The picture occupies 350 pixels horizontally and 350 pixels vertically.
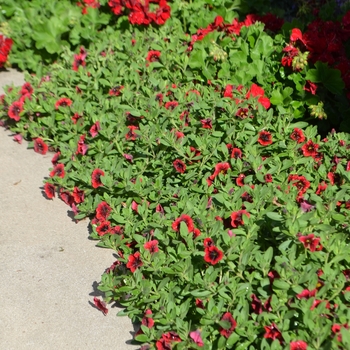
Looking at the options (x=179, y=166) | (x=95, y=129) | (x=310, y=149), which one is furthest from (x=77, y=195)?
(x=310, y=149)

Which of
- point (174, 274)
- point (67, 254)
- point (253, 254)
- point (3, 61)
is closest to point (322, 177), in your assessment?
point (253, 254)

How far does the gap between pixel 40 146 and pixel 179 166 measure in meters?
1.10

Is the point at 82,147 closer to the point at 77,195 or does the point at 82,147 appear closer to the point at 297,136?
the point at 77,195

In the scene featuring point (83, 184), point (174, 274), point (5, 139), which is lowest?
point (5, 139)

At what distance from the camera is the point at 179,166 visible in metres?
3.30

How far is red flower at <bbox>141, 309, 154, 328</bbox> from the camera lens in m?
2.67

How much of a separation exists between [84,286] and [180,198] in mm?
632

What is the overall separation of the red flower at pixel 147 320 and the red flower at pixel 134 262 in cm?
24

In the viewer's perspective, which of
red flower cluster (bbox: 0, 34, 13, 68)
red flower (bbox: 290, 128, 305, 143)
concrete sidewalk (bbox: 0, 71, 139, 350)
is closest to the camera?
concrete sidewalk (bbox: 0, 71, 139, 350)

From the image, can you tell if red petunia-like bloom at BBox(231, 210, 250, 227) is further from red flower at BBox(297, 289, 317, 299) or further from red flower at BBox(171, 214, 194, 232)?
red flower at BBox(297, 289, 317, 299)

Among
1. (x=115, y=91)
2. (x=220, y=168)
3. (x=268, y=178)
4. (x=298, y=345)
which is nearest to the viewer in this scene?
(x=298, y=345)

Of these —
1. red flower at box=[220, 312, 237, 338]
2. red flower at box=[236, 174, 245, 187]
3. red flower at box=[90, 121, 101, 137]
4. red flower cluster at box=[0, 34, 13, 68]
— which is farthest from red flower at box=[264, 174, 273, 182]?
red flower cluster at box=[0, 34, 13, 68]

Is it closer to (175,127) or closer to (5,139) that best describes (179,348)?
(175,127)

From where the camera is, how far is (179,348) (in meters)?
2.54
